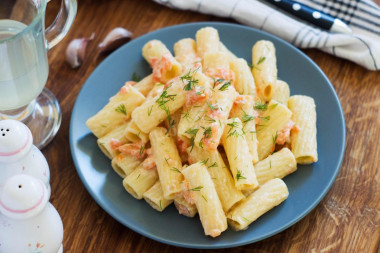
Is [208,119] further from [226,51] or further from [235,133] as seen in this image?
[226,51]

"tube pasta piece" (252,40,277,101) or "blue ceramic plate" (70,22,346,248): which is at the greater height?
"tube pasta piece" (252,40,277,101)

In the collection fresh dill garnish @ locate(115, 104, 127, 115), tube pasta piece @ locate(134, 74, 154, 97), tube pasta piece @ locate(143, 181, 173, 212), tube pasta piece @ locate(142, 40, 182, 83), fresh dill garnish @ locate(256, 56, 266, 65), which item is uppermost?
fresh dill garnish @ locate(256, 56, 266, 65)

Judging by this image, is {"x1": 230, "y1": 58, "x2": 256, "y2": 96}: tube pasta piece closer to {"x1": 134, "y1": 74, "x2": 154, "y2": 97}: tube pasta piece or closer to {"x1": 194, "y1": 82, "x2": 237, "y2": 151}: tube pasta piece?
{"x1": 194, "y1": 82, "x2": 237, "y2": 151}: tube pasta piece

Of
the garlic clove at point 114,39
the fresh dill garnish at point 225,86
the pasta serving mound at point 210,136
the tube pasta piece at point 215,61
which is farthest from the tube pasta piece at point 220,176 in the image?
the garlic clove at point 114,39

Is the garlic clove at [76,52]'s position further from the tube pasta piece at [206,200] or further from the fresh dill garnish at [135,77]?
the tube pasta piece at [206,200]

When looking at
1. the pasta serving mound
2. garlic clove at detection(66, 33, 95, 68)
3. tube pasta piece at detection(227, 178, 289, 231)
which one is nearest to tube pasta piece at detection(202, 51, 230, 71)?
the pasta serving mound

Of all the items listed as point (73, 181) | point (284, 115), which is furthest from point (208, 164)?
point (73, 181)

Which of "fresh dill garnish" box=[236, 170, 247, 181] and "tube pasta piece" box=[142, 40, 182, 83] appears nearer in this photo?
"fresh dill garnish" box=[236, 170, 247, 181]
